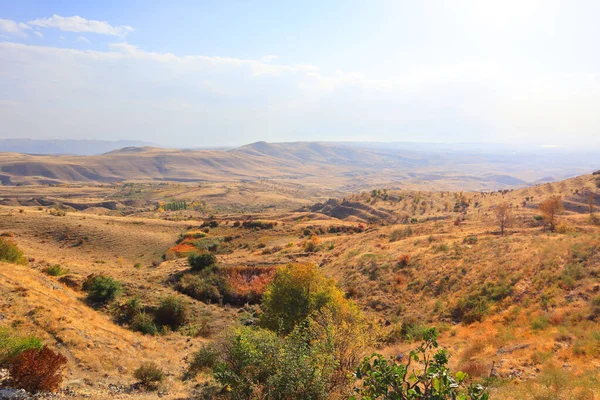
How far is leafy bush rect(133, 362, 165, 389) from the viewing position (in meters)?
12.0

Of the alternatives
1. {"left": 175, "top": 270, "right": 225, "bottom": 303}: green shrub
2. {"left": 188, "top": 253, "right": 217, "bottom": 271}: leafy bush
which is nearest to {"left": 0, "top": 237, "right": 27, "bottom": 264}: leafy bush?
{"left": 175, "top": 270, "right": 225, "bottom": 303}: green shrub

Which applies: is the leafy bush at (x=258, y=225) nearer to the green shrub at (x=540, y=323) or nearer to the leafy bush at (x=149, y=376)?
the leafy bush at (x=149, y=376)

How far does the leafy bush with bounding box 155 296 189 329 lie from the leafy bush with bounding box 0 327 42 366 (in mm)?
9958

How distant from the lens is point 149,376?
481 inches

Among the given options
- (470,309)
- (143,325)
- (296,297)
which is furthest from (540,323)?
(143,325)

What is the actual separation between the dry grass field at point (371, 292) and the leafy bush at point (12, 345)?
5.51 ft

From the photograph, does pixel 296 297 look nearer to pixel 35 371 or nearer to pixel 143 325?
pixel 143 325

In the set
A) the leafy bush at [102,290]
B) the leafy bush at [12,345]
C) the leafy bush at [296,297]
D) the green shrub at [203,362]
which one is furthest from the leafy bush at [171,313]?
the leafy bush at [12,345]

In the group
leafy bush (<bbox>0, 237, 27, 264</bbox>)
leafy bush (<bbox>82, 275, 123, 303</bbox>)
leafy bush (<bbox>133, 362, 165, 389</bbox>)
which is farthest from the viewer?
leafy bush (<bbox>0, 237, 27, 264</bbox>)

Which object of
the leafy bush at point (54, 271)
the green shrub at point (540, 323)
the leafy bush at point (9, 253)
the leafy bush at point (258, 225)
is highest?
the leafy bush at point (9, 253)

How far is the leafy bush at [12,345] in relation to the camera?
9.59 meters

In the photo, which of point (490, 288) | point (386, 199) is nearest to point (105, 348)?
point (490, 288)

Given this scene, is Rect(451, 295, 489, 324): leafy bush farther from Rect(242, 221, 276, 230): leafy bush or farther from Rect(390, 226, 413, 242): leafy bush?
Rect(242, 221, 276, 230): leafy bush

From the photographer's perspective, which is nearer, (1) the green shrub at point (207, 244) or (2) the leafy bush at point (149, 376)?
(2) the leafy bush at point (149, 376)
